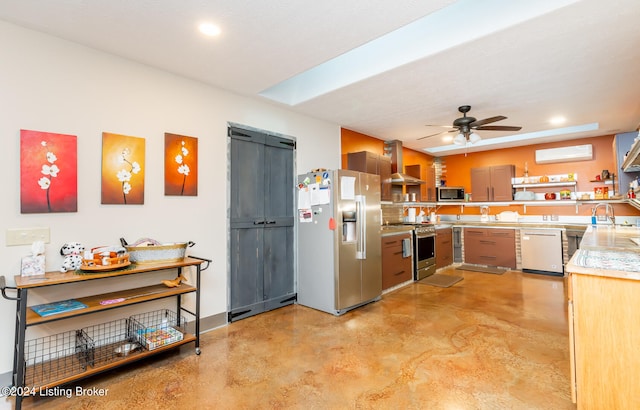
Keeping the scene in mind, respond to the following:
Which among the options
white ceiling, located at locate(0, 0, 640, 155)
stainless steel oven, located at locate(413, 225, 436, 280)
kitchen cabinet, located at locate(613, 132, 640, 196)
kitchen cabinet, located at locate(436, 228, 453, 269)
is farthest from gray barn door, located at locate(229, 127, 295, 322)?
kitchen cabinet, located at locate(613, 132, 640, 196)

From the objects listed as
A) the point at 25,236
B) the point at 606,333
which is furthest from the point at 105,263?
the point at 606,333

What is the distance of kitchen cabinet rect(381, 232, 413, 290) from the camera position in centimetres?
461

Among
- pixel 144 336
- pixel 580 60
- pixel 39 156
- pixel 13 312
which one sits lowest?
pixel 144 336

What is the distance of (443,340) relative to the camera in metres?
2.93

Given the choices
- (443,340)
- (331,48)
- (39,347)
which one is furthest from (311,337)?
(331,48)

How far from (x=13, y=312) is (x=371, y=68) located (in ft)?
11.9

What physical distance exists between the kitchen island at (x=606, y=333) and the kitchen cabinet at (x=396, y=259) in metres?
2.90

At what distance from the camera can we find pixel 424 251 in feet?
18.1

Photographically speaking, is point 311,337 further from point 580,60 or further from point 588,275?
point 580,60

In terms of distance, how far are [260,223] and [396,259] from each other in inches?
90.4

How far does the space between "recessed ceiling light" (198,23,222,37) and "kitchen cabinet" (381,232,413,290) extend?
3325 millimetres

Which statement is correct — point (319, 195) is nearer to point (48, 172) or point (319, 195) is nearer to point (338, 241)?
point (338, 241)

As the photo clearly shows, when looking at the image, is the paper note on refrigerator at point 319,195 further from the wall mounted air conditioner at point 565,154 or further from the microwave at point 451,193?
the wall mounted air conditioner at point 565,154

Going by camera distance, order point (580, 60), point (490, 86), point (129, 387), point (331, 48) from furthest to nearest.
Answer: point (490, 86) → point (580, 60) → point (331, 48) → point (129, 387)
